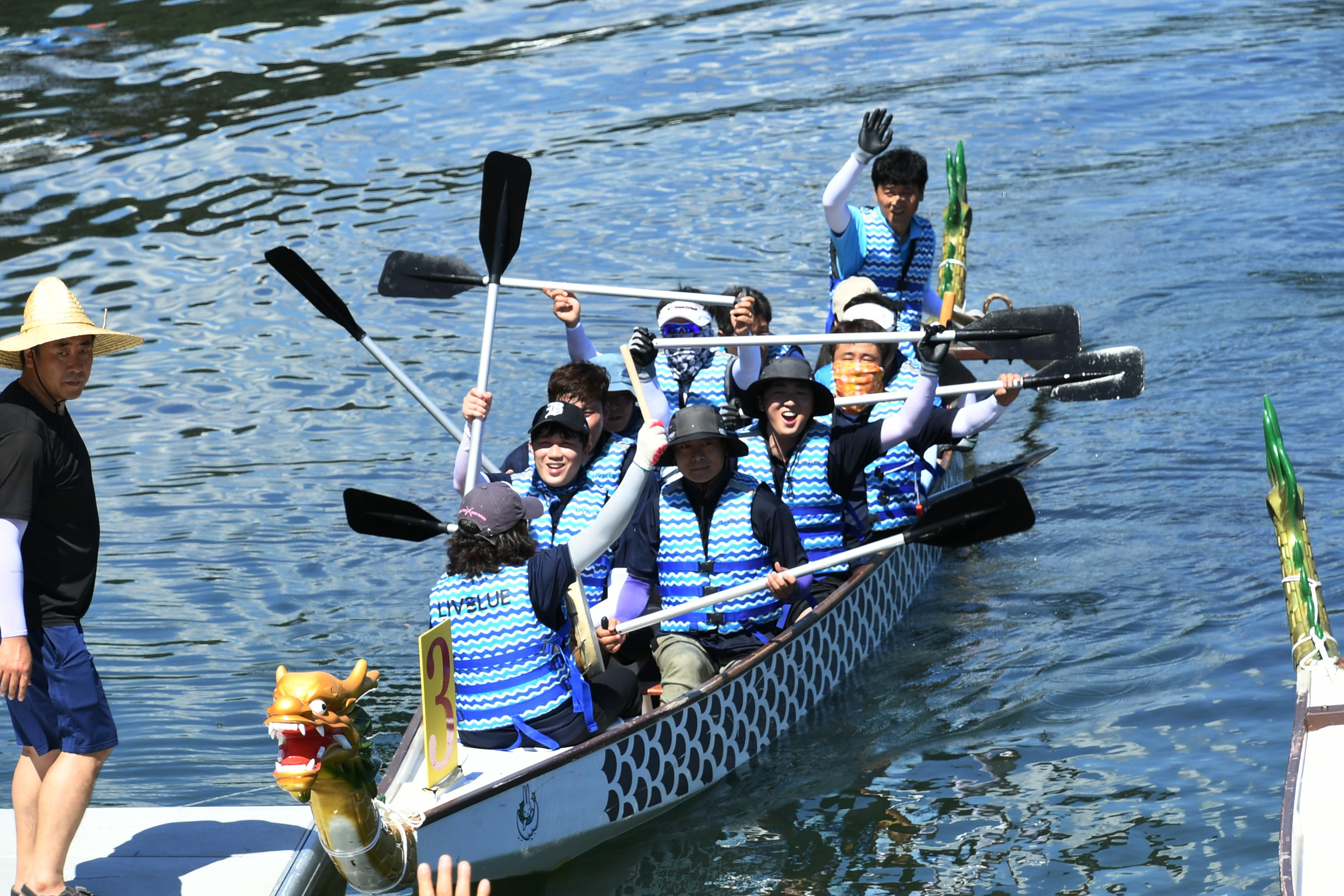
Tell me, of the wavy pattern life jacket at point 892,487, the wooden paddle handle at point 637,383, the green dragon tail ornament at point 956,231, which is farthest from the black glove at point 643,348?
the green dragon tail ornament at point 956,231

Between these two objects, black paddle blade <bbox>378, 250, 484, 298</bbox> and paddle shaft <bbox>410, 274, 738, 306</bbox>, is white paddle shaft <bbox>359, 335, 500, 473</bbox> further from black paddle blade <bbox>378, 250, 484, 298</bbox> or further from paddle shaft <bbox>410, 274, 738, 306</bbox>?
black paddle blade <bbox>378, 250, 484, 298</bbox>

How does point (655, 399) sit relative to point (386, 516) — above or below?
above

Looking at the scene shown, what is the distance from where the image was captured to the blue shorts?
4543mm

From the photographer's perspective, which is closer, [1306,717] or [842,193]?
[1306,717]

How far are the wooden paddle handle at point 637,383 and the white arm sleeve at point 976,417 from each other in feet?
4.83

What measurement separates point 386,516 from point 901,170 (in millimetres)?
4333

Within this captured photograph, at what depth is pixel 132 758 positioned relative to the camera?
696 centimetres

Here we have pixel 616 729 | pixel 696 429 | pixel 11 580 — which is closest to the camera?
pixel 11 580

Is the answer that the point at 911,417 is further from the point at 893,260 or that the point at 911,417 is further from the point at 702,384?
→ the point at 893,260

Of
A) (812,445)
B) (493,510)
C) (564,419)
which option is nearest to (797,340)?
(812,445)

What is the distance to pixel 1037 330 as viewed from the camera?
24.5 ft

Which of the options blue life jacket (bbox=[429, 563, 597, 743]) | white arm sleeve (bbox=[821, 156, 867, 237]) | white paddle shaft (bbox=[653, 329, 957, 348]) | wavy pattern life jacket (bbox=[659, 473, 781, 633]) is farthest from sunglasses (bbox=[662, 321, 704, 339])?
blue life jacket (bbox=[429, 563, 597, 743])

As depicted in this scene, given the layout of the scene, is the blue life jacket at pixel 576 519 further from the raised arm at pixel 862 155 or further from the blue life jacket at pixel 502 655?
the raised arm at pixel 862 155

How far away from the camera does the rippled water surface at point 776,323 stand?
6594 millimetres
